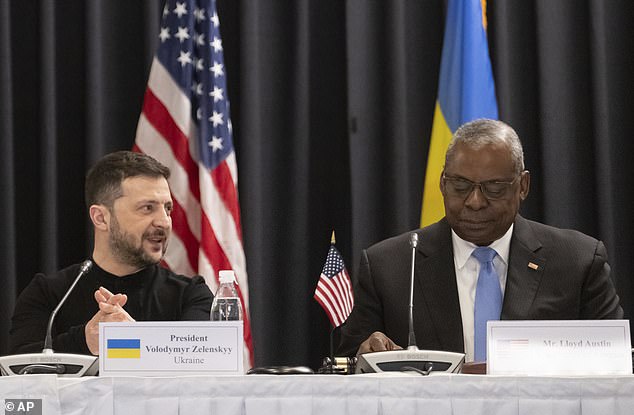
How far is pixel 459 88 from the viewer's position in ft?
14.6

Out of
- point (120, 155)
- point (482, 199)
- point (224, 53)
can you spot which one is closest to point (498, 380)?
point (482, 199)

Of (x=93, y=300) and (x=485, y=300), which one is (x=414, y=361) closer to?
(x=485, y=300)

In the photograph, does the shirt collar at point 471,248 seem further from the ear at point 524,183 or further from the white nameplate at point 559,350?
the white nameplate at point 559,350

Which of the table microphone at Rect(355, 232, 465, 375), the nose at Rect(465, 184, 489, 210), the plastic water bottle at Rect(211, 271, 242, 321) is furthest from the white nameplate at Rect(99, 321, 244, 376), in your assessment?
the nose at Rect(465, 184, 489, 210)

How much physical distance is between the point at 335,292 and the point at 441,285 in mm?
479

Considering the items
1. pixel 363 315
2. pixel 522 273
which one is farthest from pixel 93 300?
pixel 522 273

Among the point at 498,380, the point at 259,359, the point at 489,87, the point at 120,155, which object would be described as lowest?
the point at 259,359

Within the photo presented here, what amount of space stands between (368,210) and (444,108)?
0.58 meters

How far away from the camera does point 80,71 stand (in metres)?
4.79

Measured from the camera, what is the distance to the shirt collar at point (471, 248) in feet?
10.9

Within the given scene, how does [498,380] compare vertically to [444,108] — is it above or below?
below

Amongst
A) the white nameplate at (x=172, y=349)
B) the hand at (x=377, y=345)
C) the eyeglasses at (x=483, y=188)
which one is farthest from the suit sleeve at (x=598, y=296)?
the white nameplate at (x=172, y=349)

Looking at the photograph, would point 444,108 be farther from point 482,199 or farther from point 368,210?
point 482,199

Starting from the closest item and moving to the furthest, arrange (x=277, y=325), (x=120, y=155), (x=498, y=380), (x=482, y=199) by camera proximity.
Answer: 1. (x=498, y=380)
2. (x=482, y=199)
3. (x=120, y=155)
4. (x=277, y=325)
